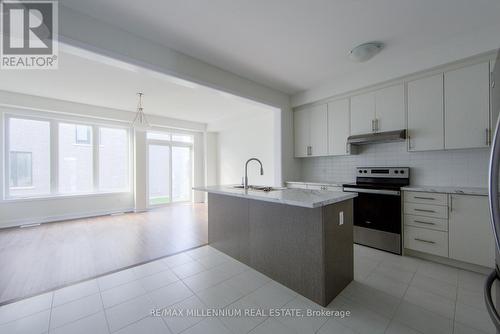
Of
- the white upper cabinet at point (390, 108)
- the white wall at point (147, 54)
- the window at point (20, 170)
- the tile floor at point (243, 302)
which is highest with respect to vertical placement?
the white wall at point (147, 54)

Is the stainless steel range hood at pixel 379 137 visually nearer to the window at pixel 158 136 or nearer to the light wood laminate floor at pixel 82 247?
the light wood laminate floor at pixel 82 247

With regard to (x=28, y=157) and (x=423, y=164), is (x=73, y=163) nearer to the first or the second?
(x=28, y=157)

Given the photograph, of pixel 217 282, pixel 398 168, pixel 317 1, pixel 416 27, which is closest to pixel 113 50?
pixel 317 1

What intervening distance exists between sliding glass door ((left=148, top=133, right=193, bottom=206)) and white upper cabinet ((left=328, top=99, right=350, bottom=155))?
16.0ft

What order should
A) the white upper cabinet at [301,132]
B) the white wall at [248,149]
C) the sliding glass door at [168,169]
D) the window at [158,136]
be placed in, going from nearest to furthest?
the white upper cabinet at [301,132] < the white wall at [248,149] < the window at [158,136] < the sliding glass door at [168,169]

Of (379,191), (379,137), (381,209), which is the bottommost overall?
(381,209)

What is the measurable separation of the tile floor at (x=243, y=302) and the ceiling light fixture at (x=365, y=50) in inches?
103

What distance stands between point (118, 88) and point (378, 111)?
4.52 m

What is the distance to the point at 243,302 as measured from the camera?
1883mm

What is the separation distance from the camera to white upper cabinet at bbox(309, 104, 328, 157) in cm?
387

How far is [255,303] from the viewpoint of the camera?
187 centimetres

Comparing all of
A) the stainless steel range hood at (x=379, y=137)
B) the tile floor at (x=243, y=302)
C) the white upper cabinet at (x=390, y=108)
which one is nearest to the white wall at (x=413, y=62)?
the white upper cabinet at (x=390, y=108)

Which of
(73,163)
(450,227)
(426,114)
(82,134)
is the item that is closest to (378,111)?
(426,114)

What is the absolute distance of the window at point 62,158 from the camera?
4434 millimetres
